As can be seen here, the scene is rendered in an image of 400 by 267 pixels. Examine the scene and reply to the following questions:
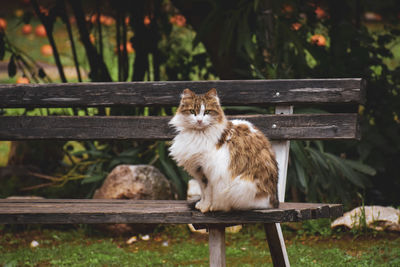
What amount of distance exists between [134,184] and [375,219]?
204cm

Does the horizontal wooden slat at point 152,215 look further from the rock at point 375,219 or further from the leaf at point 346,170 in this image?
the leaf at point 346,170

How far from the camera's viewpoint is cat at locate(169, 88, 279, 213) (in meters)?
2.56

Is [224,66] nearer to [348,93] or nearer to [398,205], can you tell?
[398,205]

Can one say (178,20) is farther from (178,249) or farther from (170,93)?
(170,93)

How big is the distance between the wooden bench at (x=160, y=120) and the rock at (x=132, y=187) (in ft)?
4.73

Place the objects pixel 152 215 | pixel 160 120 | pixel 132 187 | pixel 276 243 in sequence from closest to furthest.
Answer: pixel 152 215, pixel 276 243, pixel 160 120, pixel 132 187

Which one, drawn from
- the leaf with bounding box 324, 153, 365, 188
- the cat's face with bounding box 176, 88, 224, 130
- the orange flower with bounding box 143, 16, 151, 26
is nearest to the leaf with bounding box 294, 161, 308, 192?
the leaf with bounding box 324, 153, 365, 188

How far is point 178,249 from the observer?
448 cm

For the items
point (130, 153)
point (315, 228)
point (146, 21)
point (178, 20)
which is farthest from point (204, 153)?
point (178, 20)

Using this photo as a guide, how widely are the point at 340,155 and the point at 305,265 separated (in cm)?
171

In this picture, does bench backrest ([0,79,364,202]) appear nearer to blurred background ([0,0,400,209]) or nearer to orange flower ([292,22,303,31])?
blurred background ([0,0,400,209])

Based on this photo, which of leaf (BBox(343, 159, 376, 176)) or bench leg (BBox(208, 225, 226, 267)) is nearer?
bench leg (BBox(208, 225, 226, 267))

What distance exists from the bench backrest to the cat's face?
0.62 meters

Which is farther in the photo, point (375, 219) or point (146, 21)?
point (146, 21)
